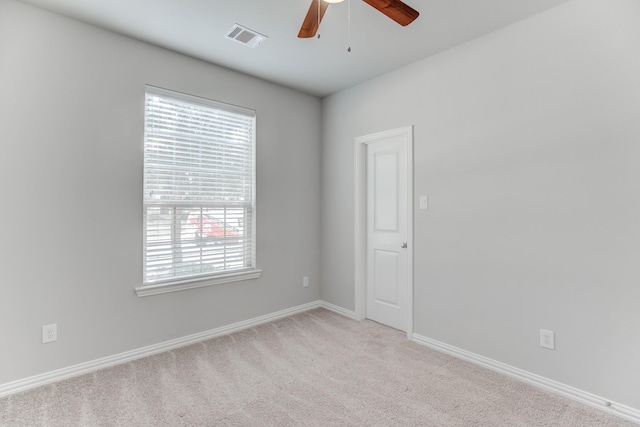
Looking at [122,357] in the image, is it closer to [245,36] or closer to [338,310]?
[338,310]

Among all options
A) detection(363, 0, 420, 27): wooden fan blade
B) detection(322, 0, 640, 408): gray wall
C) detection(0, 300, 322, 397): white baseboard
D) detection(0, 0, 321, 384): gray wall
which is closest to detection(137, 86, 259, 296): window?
detection(0, 0, 321, 384): gray wall

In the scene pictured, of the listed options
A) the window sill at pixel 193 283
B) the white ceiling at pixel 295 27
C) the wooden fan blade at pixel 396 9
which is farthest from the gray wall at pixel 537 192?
the window sill at pixel 193 283

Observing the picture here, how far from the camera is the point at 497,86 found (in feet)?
8.30

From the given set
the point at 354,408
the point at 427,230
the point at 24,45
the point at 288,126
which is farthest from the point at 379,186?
the point at 24,45

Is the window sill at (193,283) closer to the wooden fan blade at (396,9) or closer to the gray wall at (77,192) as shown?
the gray wall at (77,192)

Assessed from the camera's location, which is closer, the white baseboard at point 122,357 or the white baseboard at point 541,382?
the white baseboard at point 541,382

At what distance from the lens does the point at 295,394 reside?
2197 millimetres

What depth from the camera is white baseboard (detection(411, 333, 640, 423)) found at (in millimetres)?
1982

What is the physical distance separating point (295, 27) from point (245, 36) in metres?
0.44

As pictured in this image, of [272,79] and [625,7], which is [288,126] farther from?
[625,7]

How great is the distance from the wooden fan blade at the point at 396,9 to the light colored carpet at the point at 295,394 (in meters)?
2.35

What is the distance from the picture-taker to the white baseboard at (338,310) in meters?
3.69

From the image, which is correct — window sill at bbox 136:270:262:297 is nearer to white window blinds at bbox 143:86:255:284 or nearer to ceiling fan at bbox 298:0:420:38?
white window blinds at bbox 143:86:255:284

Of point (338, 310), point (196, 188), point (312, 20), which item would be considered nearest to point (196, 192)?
point (196, 188)
